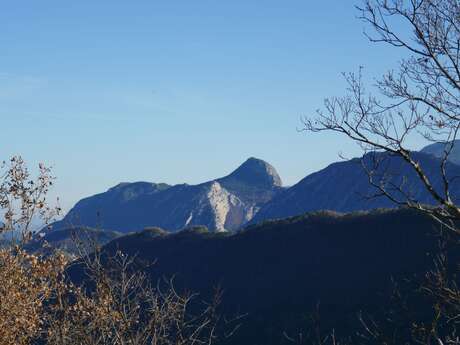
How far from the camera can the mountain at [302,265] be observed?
269 feet

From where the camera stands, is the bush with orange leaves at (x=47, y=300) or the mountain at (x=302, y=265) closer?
the bush with orange leaves at (x=47, y=300)

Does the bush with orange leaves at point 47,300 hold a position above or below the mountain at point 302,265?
above

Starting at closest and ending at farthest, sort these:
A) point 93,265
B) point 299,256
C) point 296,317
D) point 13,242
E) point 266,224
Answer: point 93,265, point 13,242, point 296,317, point 299,256, point 266,224

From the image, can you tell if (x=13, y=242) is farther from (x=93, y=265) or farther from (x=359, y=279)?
(x=359, y=279)

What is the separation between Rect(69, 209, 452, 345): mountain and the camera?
8200cm

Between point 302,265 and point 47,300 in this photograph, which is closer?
point 47,300

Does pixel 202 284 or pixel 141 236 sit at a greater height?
pixel 141 236

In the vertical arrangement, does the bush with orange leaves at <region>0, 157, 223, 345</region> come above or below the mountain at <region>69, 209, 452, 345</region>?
above

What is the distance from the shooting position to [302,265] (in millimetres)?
104875

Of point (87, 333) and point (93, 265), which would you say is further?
point (87, 333)

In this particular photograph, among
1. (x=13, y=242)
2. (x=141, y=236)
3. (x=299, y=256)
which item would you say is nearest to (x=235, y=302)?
(x=299, y=256)

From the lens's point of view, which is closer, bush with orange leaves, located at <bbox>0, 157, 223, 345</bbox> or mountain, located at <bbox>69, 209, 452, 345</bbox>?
bush with orange leaves, located at <bbox>0, 157, 223, 345</bbox>

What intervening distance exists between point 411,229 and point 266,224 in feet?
136

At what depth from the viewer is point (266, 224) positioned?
132 meters
